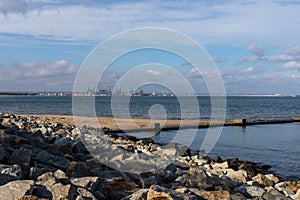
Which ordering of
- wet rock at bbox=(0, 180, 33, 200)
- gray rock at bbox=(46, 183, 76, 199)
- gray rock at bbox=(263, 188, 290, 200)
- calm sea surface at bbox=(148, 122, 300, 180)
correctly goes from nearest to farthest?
wet rock at bbox=(0, 180, 33, 200) < gray rock at bbox=(46, 183, 76, 199) < gray rock at bbox=(263, 188, 290, 200) < calm sea surface at bbox=(148, 122, 300, 180)

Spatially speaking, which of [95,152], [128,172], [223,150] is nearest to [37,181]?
[128,172]

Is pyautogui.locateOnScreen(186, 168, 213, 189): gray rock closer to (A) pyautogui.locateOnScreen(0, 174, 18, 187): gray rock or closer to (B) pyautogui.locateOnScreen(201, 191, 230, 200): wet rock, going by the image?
(B) pyautogui.locateOnScreen(201, 191, 230, 200): wet rock

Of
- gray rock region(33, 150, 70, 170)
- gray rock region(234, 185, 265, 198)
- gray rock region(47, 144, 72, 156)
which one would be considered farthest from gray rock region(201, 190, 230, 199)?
gray rock region(47, 144, 72, 156)

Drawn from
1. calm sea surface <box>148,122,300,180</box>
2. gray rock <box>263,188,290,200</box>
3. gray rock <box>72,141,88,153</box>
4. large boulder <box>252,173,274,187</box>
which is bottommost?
calm sea surface <box>148,122,300,180</box>

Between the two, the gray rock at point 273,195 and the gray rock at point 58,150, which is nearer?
the gray rock at point 273,195

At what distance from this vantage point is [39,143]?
885 centimetres

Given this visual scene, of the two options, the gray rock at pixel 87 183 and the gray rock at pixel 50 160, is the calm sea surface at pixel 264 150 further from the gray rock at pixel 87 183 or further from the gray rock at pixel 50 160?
the gray rock at pixel 87 183

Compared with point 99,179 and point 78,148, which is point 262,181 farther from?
point 99,179

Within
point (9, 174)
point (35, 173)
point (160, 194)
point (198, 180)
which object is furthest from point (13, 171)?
point (198, 180)

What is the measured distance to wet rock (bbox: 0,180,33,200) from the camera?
15.1ft

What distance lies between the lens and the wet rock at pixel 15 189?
461 centimetres

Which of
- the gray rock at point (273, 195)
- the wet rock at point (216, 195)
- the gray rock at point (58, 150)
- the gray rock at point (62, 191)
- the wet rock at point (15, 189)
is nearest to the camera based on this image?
the wet rock at point (15, 189)

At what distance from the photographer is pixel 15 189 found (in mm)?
4715

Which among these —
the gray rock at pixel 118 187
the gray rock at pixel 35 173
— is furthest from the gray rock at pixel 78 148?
the gray rock at pixel 35 173
